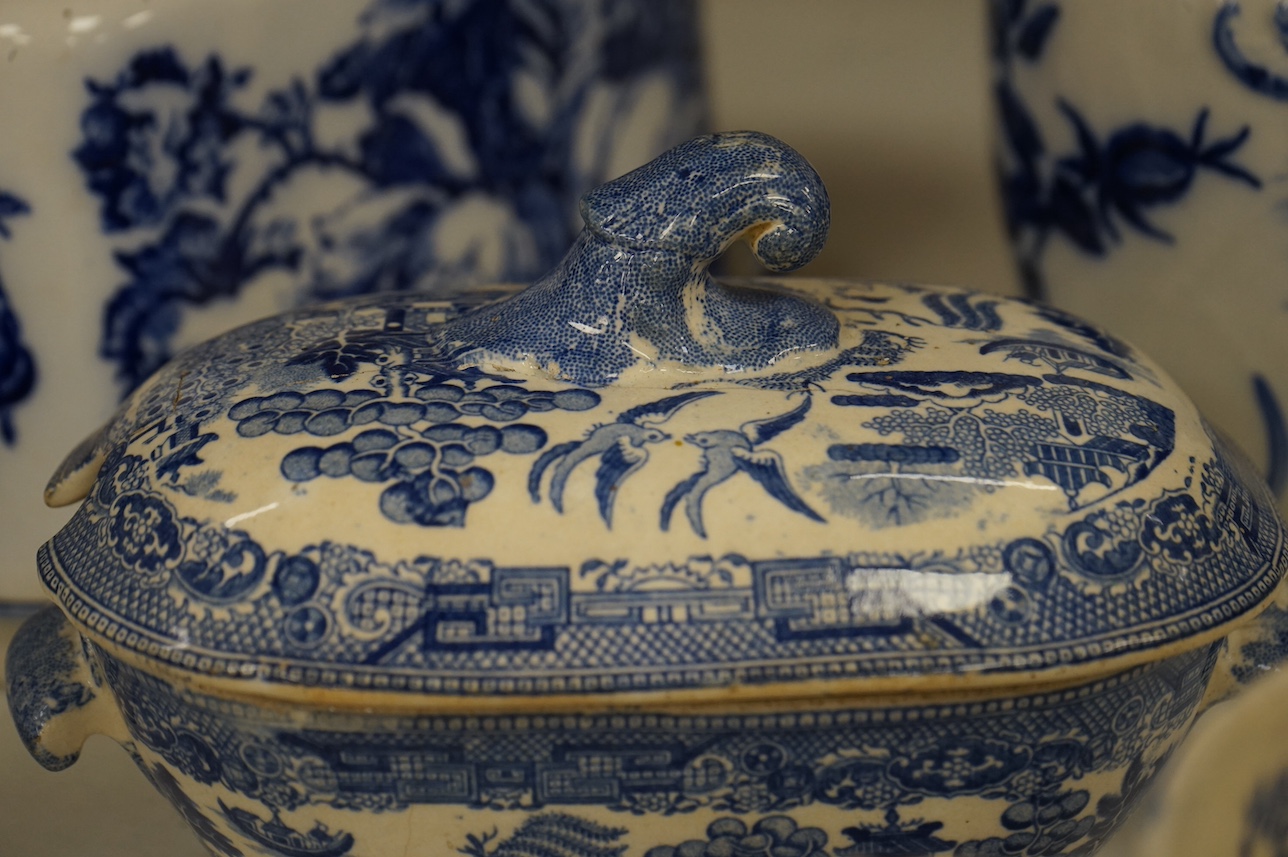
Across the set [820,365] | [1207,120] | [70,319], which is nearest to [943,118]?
[1207,120]

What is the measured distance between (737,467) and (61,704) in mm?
500

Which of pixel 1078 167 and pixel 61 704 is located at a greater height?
pixel 1078 167

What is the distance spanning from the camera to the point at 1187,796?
57cm

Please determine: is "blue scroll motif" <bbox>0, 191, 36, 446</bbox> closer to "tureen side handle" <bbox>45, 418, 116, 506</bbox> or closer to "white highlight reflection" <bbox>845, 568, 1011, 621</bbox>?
"tureen side handle" <bbox>45, 418, 116, 506</bbox>

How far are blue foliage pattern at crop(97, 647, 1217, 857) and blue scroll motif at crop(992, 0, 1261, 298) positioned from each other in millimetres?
546

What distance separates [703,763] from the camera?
0.95 m

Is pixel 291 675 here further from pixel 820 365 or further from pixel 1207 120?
pixel 1207 120

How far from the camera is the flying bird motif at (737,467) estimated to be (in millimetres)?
945

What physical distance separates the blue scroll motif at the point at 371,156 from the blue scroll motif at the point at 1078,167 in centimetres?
36

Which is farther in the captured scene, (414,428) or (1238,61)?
(1238,61)

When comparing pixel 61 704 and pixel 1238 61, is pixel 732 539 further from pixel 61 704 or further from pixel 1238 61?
pixel 1238 61

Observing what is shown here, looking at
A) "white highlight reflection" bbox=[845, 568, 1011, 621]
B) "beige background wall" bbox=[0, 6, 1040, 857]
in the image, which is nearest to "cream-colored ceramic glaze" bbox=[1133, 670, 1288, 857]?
"white highlight reflection" bbox=[845, 568, 1011, 621]

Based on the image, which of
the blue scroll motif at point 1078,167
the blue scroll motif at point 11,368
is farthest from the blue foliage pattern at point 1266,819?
the blue scroll motif at point 11,368

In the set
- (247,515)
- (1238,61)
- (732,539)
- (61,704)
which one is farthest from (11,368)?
(1238,61)
